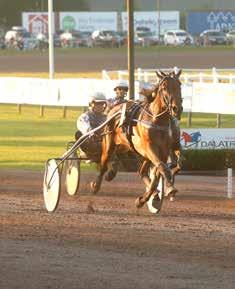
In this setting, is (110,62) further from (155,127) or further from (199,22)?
(155,127)

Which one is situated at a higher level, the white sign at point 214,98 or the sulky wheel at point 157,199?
the sulky wheel at point 157,199

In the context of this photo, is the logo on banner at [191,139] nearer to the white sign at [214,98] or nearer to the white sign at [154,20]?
the white sign at [214,98]

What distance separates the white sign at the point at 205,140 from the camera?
18844 millimetres

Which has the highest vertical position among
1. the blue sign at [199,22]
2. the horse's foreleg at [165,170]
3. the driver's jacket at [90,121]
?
the driver's jacket at [90,121]

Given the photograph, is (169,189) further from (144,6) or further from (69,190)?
(144,6)

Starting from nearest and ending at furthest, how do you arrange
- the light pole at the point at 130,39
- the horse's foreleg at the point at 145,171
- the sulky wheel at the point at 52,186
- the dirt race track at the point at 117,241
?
the dirt race track at the point at 117,241 < the sulky wheel at the point at 52,186 < the horse's foreleg at the point at 145,171 < the light pole at the point at 130,39

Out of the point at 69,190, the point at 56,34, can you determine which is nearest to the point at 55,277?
the point at 69,190

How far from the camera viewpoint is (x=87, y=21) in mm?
90750

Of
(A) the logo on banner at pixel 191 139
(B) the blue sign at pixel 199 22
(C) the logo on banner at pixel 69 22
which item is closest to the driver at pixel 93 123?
(A) the logo on banner at pixel 191 139

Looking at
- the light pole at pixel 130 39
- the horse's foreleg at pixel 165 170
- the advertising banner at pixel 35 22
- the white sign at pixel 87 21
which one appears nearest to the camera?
the horse's foreleg at pixel 165 170

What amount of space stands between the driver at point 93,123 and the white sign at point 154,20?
69371 mm

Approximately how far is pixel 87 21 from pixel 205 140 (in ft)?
238

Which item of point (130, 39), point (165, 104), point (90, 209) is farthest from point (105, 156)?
point (130, 39)

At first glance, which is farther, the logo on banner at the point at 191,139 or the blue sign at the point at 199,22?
the blue sign at the point at 199,22
